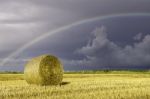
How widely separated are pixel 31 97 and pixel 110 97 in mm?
2982

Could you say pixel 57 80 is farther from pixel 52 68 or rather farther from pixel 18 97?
pixel 18 97

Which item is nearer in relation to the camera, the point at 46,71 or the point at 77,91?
the point at 77,91

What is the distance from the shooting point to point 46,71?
20.5m

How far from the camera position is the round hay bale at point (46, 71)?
20.1m

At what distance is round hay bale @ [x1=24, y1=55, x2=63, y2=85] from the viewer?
66.0ft

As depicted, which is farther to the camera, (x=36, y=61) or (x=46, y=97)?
(x=36, y=61)

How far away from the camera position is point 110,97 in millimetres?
12789

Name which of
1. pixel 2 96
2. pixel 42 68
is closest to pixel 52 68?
pixel 42 68

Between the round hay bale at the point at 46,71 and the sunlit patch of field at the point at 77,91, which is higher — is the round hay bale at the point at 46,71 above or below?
above

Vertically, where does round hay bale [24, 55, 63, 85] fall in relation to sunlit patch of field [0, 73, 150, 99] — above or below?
above

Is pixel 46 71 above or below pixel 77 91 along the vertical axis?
above

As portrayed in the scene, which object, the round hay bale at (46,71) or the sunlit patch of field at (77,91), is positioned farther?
the round hay bale at (46,71)

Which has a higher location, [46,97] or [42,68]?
[42,68]

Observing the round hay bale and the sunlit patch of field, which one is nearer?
the sunlit patch of field
